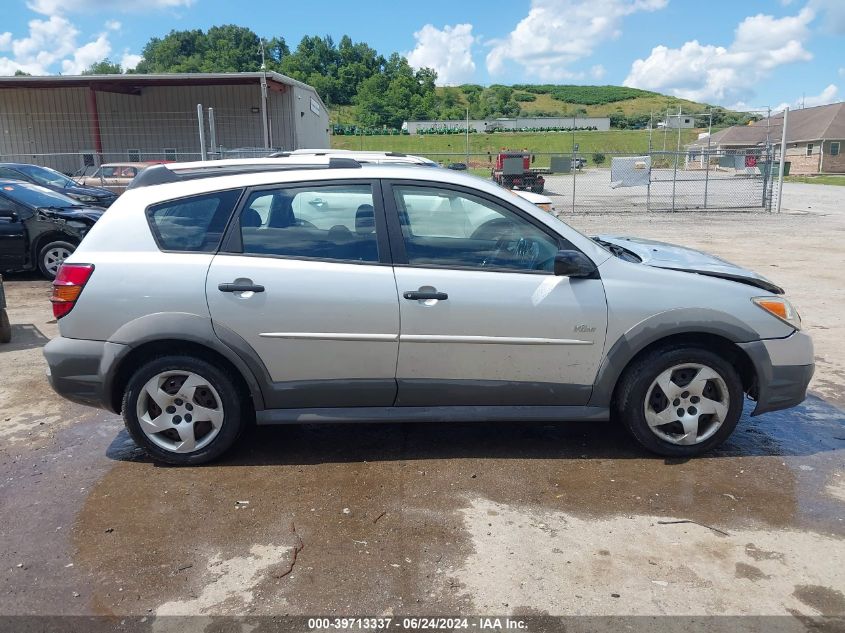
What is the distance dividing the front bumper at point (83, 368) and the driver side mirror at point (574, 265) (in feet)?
8.37

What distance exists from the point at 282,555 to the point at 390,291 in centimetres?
152

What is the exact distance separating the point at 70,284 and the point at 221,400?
3.60 ft

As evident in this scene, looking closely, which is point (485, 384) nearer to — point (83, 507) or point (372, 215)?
point (372, 215)

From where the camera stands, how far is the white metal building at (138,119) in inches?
1109

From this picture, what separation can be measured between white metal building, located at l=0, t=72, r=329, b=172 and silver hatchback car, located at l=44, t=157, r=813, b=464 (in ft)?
81.4

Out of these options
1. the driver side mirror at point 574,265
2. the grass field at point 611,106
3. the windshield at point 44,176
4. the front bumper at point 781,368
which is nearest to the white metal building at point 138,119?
the windshield at point 44,176

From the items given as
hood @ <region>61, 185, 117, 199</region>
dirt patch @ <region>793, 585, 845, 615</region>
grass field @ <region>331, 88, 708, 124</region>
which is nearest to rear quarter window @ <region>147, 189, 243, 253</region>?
dirt patch @ <region>793, 585, 845, 615</region>

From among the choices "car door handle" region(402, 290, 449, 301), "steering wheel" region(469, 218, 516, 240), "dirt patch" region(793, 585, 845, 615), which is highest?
"steering wheel" region(469, 218, 516, 240)

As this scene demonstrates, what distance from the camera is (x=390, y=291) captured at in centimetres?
394

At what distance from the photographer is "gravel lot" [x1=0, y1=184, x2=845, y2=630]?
2.96 m

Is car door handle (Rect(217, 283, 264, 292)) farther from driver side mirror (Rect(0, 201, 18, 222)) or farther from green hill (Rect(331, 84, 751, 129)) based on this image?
green hill (Rect(331, 84, 751, 129))

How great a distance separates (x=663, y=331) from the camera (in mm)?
4000

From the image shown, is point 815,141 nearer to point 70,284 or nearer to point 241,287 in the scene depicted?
point 241,287

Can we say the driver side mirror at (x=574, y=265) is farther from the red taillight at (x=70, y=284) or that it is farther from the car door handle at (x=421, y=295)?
the red taillight at (x=70, y=284)
